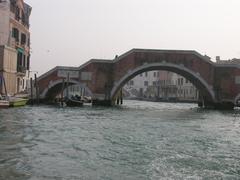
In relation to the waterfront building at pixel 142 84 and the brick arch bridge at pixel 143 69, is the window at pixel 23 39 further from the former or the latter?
the waterfront building at pixel 142 84

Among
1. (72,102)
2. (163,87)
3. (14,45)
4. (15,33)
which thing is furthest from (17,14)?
(163,87)

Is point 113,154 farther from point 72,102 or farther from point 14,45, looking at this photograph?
point 14,45

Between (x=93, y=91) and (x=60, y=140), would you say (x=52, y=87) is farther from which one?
(x=60, y=140)

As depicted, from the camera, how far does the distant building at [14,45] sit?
99.3 feet

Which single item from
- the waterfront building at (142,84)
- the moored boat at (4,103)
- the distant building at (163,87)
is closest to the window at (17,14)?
the moored boat at (4,103)

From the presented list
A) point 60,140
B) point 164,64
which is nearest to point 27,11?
point 164,64

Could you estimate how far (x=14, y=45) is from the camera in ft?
112

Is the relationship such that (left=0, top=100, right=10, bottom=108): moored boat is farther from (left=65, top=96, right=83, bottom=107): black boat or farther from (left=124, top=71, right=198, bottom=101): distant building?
(left=124, top=71, right=198, bottom=101): distant building

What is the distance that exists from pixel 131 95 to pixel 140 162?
74862 millimetres

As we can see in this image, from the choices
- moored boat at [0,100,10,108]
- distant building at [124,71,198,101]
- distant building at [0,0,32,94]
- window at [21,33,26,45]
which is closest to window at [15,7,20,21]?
distant building at [0,0,32,94]

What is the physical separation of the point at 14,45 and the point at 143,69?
37.3 ft

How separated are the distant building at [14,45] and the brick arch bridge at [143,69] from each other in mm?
2651

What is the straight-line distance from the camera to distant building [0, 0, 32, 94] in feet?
99.3

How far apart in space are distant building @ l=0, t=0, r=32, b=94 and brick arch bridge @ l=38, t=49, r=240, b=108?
265 cm
